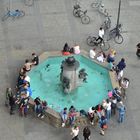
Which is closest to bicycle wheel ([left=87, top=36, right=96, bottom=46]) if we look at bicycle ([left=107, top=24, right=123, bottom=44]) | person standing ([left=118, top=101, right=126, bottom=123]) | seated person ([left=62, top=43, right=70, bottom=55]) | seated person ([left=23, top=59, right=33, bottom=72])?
bicycle ([left=107, top=24, right=123, bottom=44])

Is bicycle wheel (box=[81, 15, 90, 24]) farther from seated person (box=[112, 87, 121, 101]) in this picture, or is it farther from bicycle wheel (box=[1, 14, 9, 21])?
seated person (box=[112, 87, 121, 101])

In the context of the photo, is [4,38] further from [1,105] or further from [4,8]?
[1,105]

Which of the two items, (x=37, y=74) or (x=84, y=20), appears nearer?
(x=37, y=74)

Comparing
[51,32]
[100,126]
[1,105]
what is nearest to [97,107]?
[100,126]

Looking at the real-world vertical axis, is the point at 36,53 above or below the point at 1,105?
above

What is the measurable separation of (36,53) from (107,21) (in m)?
4.77

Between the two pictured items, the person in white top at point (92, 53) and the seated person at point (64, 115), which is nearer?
the seated person at point (64, 115)

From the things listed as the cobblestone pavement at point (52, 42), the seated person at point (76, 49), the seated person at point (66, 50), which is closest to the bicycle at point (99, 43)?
the cobblestone pavement at point (52, 42)

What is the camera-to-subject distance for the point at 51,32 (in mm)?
31453

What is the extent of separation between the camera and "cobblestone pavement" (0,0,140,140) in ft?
85.8

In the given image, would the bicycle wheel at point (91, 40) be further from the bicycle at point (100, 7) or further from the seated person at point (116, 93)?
the seated person at point (116, 93)

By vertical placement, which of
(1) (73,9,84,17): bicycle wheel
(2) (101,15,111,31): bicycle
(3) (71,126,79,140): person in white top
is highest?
(1) (73,9,84,17): bicycle wheel

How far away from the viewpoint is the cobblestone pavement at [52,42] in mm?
26156

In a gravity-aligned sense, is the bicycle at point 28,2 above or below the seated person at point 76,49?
above
